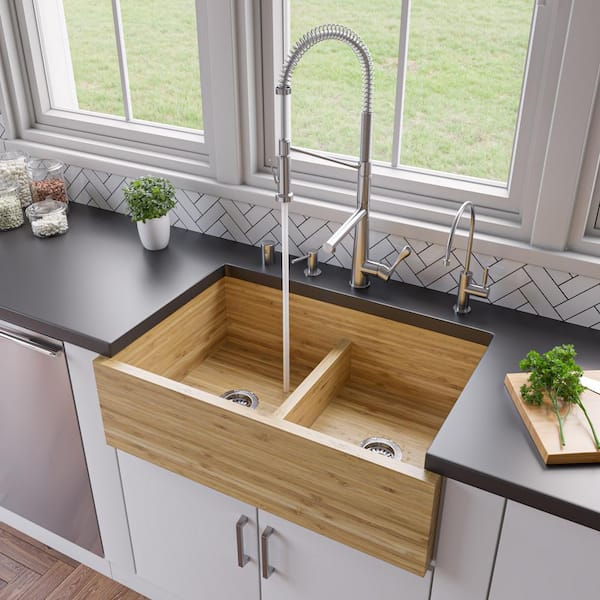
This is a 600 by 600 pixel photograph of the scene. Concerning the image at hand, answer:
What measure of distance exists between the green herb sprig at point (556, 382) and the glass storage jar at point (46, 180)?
1653mm

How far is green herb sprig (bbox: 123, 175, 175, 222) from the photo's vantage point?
212cm

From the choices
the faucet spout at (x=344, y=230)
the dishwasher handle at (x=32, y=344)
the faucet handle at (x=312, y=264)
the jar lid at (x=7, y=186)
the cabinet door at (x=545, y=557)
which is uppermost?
the faucet spout at (x=344, y=230)

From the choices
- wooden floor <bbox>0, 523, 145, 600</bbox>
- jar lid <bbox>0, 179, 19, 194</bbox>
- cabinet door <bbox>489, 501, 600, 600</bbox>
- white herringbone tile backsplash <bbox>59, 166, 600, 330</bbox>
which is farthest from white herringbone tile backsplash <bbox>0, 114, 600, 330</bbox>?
wooden floor <bbox>0, 523, 145, 600</bbox>

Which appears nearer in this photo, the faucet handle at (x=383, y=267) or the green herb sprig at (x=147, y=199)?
the faucet handle at (x=383, y=267)

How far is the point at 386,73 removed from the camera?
1.96 m

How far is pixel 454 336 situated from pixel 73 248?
1.18m

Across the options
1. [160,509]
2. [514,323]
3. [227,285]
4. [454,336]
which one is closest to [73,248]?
[227,285]

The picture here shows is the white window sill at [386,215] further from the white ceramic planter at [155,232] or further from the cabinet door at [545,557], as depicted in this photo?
the cabinet door at [545,557]

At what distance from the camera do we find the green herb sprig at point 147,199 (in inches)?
83.4

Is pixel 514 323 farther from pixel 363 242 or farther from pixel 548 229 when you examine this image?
pixel 363 242

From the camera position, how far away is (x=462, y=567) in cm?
151

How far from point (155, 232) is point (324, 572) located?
3.55 feet

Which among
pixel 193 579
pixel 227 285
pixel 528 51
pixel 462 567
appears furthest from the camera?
pixel 227 285

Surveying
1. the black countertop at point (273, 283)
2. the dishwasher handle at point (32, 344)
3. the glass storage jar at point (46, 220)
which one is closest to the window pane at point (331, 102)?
the black countertop at point (273, 283)
